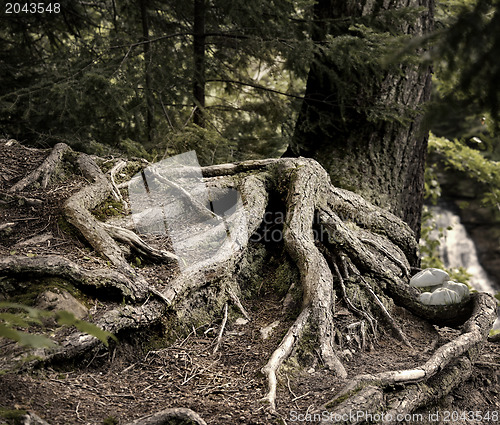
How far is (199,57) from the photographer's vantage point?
244 inches

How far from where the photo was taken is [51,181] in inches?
163

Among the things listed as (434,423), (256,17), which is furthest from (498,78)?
(256,17)

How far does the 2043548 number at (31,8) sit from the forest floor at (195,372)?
3.19m

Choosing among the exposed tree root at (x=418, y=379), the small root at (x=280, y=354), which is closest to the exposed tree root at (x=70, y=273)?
the small root at (x=280, y=354)

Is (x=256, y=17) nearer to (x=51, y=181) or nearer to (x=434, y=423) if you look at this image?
(x=51, y=181)

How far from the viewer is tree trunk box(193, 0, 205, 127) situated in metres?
6.07

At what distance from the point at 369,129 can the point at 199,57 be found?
2310 mm

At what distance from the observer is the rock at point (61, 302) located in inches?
106

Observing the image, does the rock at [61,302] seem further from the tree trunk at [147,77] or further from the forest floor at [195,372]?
the tree trunk at [147,77]

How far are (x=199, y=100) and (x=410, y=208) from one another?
118 inches

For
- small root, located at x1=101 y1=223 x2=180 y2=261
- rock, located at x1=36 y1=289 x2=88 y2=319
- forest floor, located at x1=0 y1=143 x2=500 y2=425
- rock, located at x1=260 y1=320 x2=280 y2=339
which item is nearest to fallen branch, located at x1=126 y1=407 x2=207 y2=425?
forest floor, located at x1=0 y1=143 x2=500 y2=425

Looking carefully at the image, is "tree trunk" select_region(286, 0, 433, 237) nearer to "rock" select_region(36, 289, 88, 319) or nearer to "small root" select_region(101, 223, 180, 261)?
"small root" select_region(101, 223, 180, 261)

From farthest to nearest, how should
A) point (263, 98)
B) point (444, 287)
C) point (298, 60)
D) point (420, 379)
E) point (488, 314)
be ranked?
point (263, 98) < point (298, 60) < point (444, 287) < point (488, 314) < point (420, 379)

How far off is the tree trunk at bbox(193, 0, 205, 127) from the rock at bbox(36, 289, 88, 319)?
3648mm
